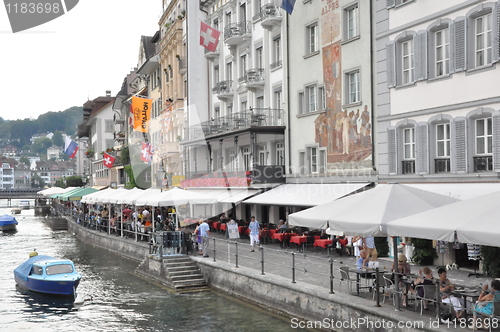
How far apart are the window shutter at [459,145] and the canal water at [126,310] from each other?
860 cm

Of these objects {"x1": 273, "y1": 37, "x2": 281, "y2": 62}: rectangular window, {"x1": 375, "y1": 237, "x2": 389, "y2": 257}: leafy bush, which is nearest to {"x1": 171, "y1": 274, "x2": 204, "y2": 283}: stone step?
{"x1": 375, "y1": 237, "x2": 389, "y2": 257}: leafy bush

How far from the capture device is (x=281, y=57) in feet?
117

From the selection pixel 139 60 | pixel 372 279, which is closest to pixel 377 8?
pixel 372 279

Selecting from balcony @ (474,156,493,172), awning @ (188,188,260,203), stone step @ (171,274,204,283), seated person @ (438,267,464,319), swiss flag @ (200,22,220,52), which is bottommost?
stone step @ (171,274,204,283)

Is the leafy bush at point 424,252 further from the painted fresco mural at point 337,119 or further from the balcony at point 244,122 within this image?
the balcony at point 244,122

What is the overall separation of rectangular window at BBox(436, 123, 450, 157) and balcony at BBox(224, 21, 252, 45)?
62.5ft

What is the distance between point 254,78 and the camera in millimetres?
38188

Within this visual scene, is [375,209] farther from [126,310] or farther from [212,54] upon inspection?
[212,54]

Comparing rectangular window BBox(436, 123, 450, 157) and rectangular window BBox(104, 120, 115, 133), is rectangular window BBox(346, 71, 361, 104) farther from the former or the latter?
rectangular window BBox(104, 120, 115, 133)

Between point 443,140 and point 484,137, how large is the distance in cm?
202

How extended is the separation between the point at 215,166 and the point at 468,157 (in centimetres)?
2728

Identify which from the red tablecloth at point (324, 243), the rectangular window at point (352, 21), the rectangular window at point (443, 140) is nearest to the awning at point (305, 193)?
the red tablecloth at point (324, 243)

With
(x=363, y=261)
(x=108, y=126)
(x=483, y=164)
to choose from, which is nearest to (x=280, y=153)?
(x=483, y=164)

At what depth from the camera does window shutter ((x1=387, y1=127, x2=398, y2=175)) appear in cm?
2542
